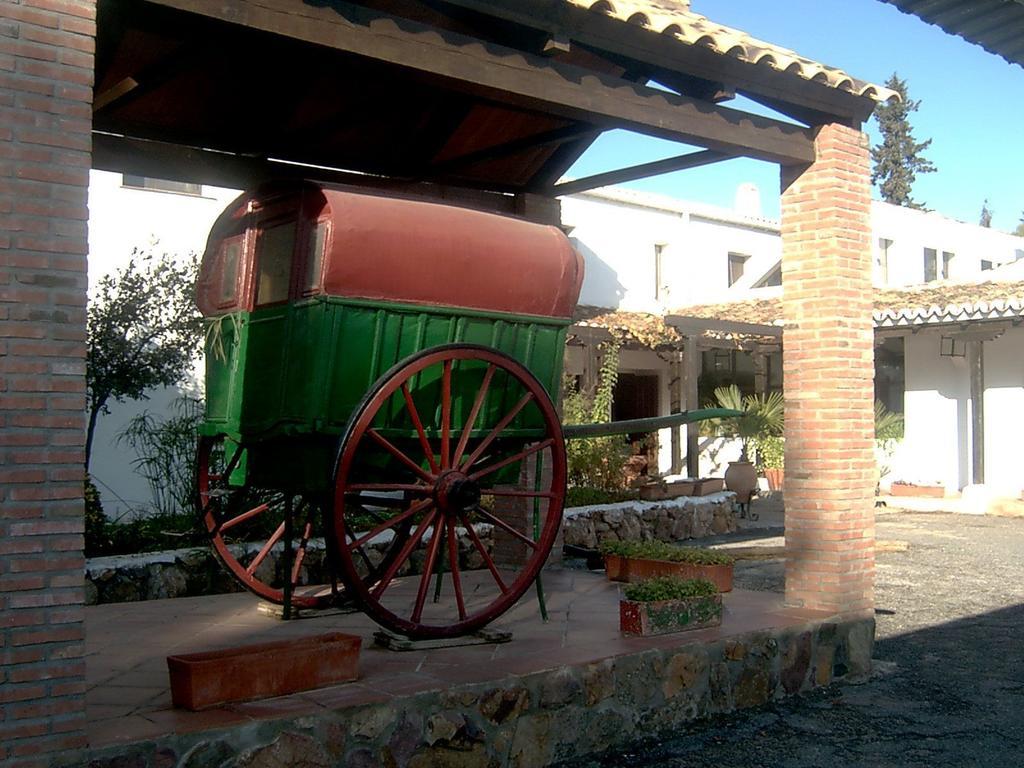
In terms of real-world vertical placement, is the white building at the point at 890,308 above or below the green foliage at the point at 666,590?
above

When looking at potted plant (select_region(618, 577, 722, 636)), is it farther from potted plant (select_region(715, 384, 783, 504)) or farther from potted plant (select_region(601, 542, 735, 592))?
potted plant (select_region(715, 384, 783, 504))

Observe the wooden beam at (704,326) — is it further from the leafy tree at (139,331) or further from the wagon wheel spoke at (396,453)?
the wagon wheel spoke at (396,453)

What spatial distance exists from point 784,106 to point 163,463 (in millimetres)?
6367

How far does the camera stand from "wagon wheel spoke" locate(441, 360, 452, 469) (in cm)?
538

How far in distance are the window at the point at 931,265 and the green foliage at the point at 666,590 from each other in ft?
76.8

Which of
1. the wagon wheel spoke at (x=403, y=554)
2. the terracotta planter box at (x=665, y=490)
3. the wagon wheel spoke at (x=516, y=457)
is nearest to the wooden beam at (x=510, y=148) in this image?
the wagon wheel spoke at (x=516, y=457)

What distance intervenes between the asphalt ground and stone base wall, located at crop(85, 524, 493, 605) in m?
3.33

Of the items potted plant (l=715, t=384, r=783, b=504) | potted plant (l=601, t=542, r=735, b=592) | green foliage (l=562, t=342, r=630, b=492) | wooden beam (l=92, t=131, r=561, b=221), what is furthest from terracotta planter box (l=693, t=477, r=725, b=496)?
wooden beam (l=92, t=131, r=561, b=221)

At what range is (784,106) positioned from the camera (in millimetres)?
6926

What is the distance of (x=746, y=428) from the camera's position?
1812 cm

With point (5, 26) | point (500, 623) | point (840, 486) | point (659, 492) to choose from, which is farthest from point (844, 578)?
point (659, 492)

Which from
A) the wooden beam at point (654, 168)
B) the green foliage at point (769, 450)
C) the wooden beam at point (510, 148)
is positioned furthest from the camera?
the green foliage at point (769, 450)

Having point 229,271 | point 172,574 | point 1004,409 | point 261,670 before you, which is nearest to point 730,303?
point 1004,409

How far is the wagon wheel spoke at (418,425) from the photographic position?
5.20 meters
